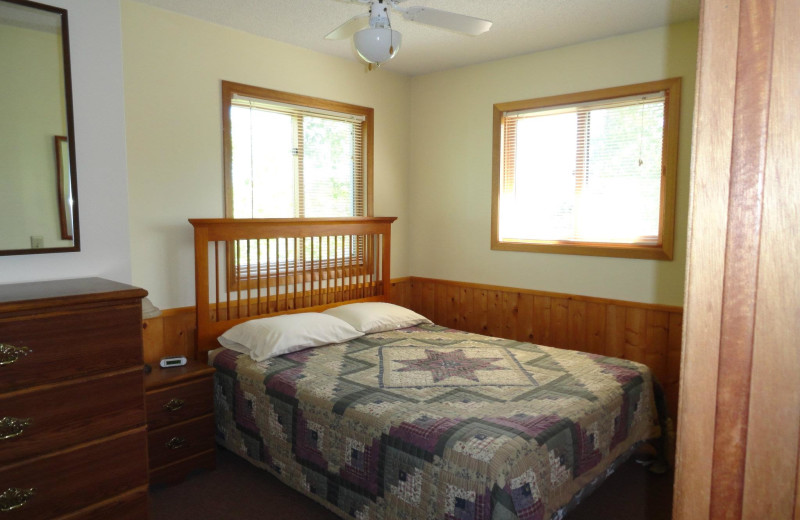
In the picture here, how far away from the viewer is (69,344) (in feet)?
5.57

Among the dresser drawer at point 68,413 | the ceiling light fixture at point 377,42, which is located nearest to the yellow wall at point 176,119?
the dresser drawer at point 68,413

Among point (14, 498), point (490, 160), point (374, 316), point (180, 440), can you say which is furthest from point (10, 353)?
point (490, 160)

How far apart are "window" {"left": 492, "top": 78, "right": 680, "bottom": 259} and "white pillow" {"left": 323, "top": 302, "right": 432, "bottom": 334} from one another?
95cm

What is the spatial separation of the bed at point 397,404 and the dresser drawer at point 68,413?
31.0 inches

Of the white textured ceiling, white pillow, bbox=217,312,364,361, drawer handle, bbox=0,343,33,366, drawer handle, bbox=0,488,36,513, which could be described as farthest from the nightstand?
the white textured ceiling

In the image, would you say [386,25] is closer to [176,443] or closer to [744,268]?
[744,268]

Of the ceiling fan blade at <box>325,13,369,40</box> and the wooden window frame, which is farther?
the wooden window frame

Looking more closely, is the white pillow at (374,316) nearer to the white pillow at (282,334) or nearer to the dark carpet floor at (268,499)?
the white pillow at (282,334)

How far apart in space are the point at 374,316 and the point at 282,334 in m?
0.75

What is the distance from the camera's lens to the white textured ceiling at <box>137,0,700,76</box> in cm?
282

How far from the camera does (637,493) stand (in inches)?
102

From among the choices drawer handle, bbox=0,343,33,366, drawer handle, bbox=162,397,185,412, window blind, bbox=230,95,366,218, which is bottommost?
drawer handle, bbox=162,397,185,412

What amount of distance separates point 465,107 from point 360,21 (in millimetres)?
1877

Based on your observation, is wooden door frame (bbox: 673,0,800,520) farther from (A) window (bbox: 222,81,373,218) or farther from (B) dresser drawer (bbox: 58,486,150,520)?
(A) window (bbox: 222,81,373,218)
